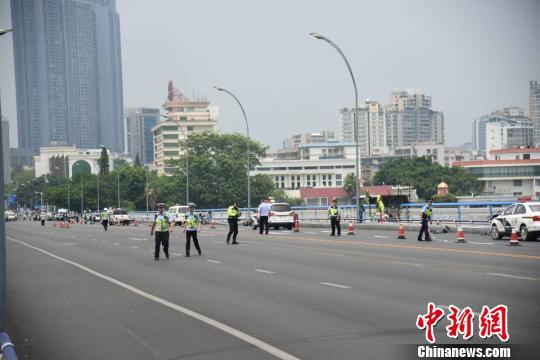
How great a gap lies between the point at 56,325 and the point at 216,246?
1948cm

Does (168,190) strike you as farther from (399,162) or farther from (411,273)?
(411,273)

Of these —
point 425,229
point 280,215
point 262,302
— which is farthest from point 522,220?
point 280,215

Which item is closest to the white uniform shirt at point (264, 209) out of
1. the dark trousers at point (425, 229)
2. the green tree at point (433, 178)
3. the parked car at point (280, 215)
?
the parked car at point (280, 215)

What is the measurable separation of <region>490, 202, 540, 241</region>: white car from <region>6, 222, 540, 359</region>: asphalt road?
4.58m

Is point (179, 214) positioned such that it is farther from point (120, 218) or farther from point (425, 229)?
point (425, 229)

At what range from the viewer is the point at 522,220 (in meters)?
28.8

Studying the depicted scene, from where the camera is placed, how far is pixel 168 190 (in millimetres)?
120375

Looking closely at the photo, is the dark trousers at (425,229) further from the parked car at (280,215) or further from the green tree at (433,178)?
the green tree at (433,178)

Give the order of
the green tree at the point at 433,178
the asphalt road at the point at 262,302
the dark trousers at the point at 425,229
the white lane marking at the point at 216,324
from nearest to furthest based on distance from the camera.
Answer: the white lane marking at the point at 216,324 → the asphalt road at the point at 262,302 → the dark trousers at the point at 425,229 → the green tree at the point at 433,178

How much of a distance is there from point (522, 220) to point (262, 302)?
1794 centimetres

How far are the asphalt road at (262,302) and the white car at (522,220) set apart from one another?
458 cm

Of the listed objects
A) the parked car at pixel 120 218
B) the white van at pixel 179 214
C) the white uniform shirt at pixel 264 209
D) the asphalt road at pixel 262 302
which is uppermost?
the white uniform shirt at pixel 264 209

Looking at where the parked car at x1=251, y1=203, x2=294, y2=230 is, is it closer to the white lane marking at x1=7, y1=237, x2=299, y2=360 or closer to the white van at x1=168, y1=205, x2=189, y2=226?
the white van at x1=168, y1=205, x2=189, y2=226

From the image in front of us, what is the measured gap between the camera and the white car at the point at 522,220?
93.0ft
